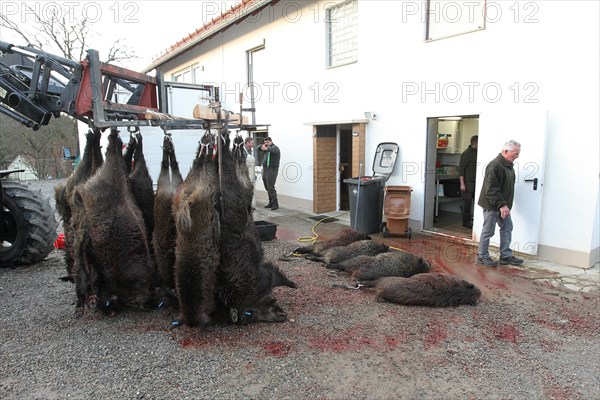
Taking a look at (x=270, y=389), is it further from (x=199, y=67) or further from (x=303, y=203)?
(x=199, y=67)

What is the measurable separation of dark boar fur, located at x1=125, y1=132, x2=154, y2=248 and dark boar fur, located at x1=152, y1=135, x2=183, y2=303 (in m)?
0.35

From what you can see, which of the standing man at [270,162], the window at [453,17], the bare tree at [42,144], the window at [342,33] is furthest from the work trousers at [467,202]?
the bare tree at [42,144]

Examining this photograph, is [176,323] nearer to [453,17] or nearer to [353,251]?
[353,251]

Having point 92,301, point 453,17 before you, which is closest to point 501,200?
point 453,17

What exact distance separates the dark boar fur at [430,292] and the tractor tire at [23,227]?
485cm

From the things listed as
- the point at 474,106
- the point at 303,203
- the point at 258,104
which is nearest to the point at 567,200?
the point at 474,106

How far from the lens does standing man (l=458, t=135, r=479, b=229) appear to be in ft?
27.0

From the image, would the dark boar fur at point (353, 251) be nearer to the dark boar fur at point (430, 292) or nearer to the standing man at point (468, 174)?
the dark boar fur at point (430, 292)

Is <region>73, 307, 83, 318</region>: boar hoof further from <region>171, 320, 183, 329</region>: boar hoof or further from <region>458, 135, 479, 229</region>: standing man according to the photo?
<region>458, 135, 479, 229</region>: standing man

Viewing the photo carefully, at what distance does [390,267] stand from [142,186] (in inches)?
127

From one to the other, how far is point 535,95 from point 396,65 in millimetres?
2822

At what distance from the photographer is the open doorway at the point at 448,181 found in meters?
8.17

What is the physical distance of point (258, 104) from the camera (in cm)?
1291

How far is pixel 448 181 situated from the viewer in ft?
32.4
